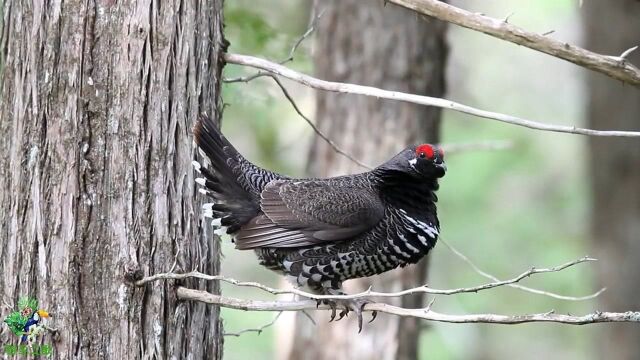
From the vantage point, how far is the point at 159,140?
404cm

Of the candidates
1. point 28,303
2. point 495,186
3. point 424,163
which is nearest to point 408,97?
point 424,163

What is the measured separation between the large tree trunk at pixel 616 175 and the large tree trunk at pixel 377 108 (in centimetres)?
166

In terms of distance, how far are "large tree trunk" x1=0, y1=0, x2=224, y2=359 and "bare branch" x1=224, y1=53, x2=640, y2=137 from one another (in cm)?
44

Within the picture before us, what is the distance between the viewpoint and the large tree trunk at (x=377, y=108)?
295 inches

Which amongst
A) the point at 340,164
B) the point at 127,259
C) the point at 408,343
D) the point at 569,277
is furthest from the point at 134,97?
the point at 569,277

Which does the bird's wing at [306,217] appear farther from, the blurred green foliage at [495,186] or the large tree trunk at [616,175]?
the blurred green foliage at [495,186]

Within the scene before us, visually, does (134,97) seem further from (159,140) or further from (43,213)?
(43,213)

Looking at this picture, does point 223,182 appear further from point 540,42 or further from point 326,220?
point 540,42

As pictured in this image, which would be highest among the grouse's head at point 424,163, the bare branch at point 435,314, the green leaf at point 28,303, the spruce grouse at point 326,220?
the grouse's head at point 424,163

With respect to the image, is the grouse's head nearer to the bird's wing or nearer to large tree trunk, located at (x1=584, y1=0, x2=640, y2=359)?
the bird's wing

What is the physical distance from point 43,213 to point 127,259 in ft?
1.44

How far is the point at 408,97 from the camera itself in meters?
3.82

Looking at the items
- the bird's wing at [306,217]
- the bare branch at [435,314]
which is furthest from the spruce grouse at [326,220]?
the bare branch at [435,314]

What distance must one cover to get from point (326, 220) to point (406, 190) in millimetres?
533
